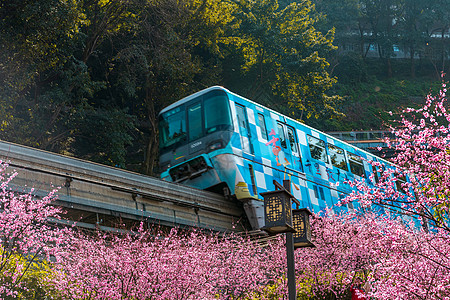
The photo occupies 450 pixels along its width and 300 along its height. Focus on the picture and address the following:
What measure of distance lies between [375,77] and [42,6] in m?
54.3

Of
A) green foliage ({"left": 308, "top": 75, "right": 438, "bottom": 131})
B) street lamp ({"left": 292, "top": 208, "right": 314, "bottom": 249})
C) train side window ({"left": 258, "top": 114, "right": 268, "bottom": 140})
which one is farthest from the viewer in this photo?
green foliage ({"left": 308, "top": 75, "right": 438, "bottom": 131})

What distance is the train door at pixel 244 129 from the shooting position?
51.0 feet

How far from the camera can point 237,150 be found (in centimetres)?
1527

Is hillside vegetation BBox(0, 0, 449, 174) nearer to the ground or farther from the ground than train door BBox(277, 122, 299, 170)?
farther from the ground

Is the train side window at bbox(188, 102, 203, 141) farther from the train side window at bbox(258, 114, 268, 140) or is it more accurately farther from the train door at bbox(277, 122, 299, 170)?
the train door at bbox(277, 122, 299, 170)

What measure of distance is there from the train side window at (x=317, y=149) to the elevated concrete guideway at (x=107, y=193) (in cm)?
453

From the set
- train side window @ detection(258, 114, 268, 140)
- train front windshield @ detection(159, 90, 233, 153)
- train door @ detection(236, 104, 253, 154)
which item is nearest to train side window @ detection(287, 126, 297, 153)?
train side window @ detection(258, 114, 268, 140)

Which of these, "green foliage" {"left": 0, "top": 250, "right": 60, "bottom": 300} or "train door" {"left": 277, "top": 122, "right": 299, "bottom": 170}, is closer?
"green foliage" {"left": 0, "top": 250, "right": 60, "bottom": 300}

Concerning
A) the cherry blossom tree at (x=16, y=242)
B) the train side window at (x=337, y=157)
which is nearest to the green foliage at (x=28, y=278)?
the cherry blossom tree at (x=16, y=242)

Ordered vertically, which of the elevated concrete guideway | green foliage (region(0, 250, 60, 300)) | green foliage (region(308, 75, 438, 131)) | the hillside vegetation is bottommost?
green foliage (region(0, 250, 60, 300))

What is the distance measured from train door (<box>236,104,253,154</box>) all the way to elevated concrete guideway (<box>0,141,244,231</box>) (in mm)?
1693

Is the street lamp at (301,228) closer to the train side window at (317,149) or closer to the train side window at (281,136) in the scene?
the train side window at (281,136)

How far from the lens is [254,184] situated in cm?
1556

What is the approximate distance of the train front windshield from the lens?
15.5m
